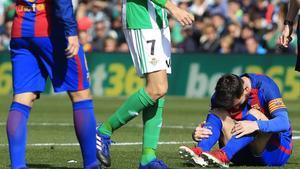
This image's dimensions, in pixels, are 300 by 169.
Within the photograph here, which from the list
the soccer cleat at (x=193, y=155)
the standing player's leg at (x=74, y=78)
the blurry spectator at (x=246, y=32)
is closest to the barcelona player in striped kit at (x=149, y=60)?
the soccer cleat at (x=193, y=155)

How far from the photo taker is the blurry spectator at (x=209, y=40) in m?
24.8

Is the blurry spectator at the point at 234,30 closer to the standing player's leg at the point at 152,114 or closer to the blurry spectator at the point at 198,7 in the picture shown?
the blurry spectator at the point at 198,7

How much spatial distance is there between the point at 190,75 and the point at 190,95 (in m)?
0.46

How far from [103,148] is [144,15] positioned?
123 cm

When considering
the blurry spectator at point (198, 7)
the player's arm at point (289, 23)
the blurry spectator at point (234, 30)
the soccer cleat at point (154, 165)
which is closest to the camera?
the soccer cleat at point (154, 165)

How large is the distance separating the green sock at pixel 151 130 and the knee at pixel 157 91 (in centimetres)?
17

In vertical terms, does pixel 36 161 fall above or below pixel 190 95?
above

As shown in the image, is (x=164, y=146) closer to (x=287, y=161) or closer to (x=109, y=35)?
(x=287, y=161)

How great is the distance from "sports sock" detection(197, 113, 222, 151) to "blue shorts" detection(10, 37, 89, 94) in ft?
4.66

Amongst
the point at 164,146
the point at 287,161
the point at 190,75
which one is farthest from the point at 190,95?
the point at 287,161

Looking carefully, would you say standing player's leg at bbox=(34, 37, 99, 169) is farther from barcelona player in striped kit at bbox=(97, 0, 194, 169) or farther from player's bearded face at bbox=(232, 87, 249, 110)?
player's bearded face at bbox=(232, 87, 249, 110)

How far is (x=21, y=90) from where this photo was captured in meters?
8.21

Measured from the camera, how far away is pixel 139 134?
13.5 metres

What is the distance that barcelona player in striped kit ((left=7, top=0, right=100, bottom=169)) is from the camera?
26.6 ft
